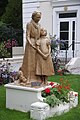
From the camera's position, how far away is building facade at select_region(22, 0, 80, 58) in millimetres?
18562

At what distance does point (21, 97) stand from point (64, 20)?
43.0 ft

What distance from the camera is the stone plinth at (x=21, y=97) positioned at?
20.6 feet

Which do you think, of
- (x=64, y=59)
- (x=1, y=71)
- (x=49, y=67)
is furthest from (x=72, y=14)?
(x=49, y=67)

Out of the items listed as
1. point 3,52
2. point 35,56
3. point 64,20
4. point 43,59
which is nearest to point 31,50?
point 35,56

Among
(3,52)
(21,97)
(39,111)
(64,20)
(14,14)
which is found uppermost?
(14,14)

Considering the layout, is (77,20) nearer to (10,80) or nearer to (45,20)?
(45,20)

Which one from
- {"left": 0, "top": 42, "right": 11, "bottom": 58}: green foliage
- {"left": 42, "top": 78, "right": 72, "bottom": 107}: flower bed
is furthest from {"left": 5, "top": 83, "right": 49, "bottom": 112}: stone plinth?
{"left": 0, "top": 42, "right": 11, "bottom": 58}: green foliage

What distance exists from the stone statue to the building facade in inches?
446

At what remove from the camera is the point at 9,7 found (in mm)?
31625

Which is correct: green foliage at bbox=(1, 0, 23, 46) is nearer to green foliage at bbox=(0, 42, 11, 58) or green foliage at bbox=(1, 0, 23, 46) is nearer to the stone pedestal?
green foliage at bbox=(0, 42, 11, 58)

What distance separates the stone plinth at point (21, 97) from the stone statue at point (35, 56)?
0.19 metres

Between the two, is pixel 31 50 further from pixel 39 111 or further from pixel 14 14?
pixel 14 14

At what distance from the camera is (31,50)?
664 centimetres

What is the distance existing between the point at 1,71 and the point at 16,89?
416cm
